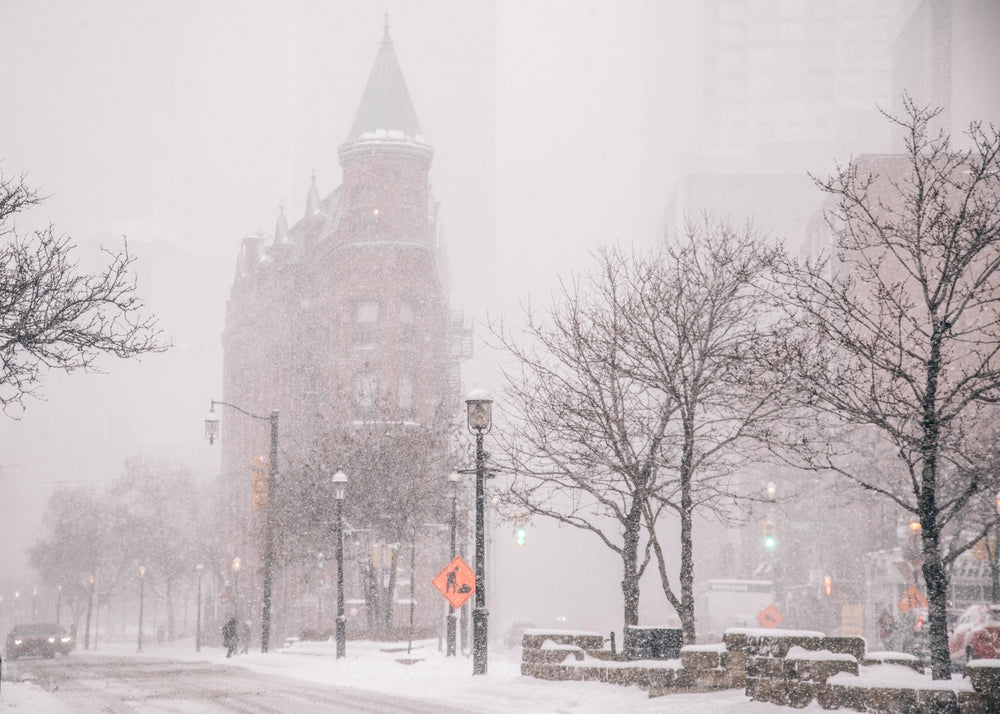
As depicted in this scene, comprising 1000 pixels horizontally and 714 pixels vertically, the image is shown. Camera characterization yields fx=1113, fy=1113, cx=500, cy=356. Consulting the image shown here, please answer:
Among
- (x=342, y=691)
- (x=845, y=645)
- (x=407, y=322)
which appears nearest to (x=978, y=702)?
(x=845, y=645)

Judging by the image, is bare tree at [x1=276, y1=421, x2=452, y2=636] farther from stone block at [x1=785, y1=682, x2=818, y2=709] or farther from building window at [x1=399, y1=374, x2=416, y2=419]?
stone block at [x1=785, y1=682, x2=818, y2=709]

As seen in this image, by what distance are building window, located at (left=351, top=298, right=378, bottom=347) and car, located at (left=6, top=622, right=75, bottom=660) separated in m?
26.8

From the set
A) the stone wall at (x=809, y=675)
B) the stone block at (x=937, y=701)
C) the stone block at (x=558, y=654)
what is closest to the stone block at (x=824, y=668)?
the stone wall at (x=809, y=675)

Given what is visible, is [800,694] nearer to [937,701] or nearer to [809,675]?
[809,675]

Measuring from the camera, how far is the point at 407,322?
70875mm

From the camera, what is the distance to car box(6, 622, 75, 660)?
46.3m

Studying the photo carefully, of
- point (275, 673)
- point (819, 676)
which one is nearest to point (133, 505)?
point (275, 673)

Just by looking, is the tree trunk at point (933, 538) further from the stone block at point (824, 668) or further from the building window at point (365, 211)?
the building window at point (365, 211)

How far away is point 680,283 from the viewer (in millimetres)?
21016

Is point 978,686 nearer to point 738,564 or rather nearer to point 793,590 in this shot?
point 793,590

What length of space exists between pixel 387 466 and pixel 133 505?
2662 inches

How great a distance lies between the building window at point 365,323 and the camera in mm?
70188

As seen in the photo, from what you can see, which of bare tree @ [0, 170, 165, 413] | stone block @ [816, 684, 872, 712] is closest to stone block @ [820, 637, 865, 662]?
stone block @ [816, 684, 872, 712]

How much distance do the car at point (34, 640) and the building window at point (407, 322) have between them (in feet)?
91.8
